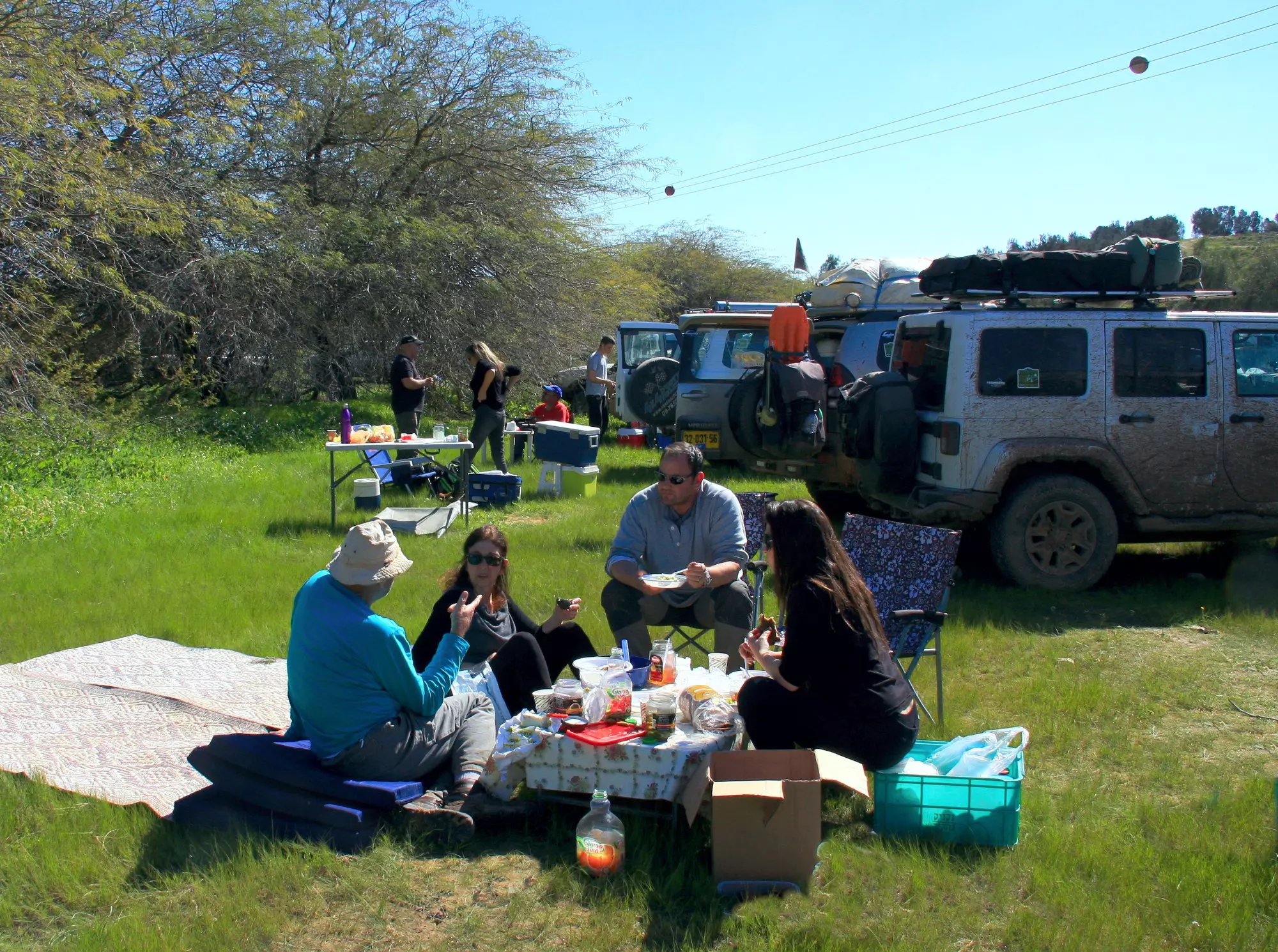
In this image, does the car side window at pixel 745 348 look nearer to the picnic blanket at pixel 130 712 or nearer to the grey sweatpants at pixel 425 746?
the picnic blanket at pixel 130 712

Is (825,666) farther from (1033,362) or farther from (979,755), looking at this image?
(1033,362)

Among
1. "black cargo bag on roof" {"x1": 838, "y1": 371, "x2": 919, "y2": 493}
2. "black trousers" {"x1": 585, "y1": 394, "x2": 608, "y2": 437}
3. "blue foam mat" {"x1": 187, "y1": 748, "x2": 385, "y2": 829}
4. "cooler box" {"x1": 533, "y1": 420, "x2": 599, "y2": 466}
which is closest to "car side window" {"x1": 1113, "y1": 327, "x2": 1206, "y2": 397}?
"black cargo bag on roof" {"x1": 838, "y1": 371, "x2": 919, "y2": 493}

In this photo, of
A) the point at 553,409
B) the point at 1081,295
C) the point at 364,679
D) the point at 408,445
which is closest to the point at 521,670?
the point at 364,679

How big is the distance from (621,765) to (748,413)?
6.03 metres

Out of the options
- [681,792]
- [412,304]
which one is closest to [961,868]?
[681,792]

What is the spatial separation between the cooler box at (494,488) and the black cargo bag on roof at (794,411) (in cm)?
277

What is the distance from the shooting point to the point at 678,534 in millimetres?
5266

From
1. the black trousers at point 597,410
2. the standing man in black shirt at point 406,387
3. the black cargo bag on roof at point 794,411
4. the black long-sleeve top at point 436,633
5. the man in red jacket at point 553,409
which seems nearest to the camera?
the black long-sleeve top at point 436,633

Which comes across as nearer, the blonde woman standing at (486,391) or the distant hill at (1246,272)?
the blonde woman standing at (486,391)

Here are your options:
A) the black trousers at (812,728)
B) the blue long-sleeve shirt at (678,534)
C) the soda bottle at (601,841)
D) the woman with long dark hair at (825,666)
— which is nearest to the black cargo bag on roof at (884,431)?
the blue long-sleeve shirt at (678,534)

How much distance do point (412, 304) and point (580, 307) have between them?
363 cm

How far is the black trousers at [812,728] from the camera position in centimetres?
372

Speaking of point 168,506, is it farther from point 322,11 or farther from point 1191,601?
point 322,11

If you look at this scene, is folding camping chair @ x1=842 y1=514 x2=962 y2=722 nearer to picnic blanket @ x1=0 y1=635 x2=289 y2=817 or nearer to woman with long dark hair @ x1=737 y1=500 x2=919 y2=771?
woman with long dark hair @ x1=737 y1=500 x2=919 y2=771
